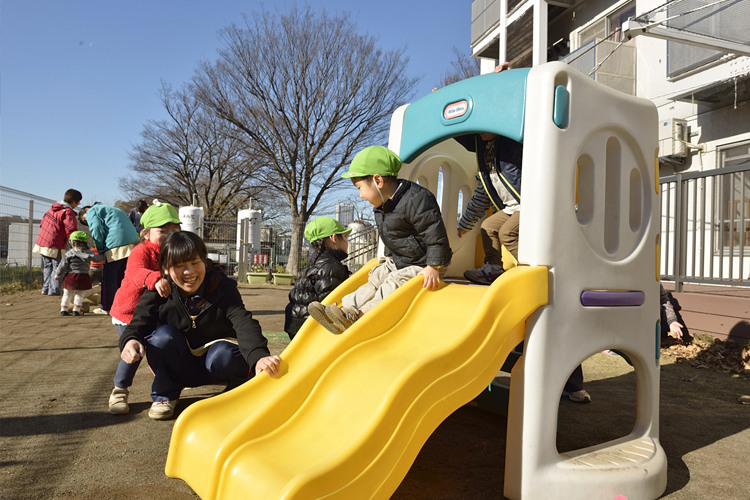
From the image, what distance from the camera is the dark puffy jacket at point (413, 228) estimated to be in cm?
303

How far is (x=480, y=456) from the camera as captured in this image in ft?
9.54

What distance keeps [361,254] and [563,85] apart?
1242 centimetres

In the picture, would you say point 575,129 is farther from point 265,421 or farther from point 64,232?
point 64,232

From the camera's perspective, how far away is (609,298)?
258cm

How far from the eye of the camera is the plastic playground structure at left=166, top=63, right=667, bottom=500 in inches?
76.4

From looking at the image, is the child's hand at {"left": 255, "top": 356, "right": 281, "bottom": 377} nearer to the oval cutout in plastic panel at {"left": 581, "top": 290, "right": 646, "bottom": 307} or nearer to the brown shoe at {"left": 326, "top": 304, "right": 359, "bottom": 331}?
the brown shoe at {"left": 326, "top": 304, "right": 359, "bottom": 331}

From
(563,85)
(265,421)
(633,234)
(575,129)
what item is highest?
(563,85)

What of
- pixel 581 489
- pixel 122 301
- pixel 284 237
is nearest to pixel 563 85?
pixel 581 489

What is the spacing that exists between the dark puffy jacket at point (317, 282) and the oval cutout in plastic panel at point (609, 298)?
2.49 m

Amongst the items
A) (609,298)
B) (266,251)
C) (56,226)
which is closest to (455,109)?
(609,298)

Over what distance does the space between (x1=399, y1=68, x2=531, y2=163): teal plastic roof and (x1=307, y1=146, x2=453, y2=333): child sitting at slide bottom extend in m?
0.30

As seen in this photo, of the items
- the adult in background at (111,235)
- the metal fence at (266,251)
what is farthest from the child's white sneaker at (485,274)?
the metal fence at (266,251)

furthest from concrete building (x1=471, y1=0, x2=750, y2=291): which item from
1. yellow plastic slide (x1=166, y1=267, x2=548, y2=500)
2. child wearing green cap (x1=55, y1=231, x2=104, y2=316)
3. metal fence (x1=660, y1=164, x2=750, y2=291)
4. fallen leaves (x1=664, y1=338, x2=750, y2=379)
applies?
child wearing green cap (x1=55, y1=231, x2=104, y2=316)

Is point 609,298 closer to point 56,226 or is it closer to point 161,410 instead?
point 161,410
